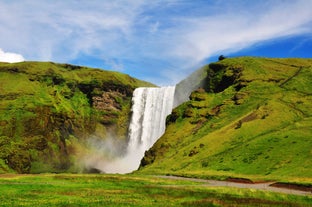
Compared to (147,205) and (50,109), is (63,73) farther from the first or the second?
(147,205)

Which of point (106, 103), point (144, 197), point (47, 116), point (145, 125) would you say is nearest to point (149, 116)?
point (145, 125)

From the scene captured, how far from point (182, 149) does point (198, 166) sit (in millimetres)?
17640

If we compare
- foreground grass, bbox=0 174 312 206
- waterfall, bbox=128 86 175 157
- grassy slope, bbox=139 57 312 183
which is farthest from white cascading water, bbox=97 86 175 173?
foreground grass, bbox=0 174 312 206

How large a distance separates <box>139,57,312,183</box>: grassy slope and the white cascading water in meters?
24.4

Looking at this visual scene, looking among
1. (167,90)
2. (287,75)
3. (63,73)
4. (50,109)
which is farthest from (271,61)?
(63,73)

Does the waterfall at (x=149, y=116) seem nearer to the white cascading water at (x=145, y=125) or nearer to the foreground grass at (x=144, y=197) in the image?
the white cascading water at (x=145, y=125)

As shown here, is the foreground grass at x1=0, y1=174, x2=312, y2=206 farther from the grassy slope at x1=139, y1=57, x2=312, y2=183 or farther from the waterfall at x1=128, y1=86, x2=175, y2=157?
the waterfall at x1=128, y1=86, x2=175, y2=157

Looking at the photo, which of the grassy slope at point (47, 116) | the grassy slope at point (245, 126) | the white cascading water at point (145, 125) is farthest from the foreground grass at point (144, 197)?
the white cascading water at point (145, 125)

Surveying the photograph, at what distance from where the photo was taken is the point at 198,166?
89.7 metres

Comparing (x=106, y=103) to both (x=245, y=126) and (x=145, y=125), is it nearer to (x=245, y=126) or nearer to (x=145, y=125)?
(x=145, y=125)

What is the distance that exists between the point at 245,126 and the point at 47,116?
301 ft

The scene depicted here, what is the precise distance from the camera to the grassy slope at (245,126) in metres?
77.0

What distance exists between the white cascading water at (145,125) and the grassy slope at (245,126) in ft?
80.2

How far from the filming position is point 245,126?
10150 centimetres
